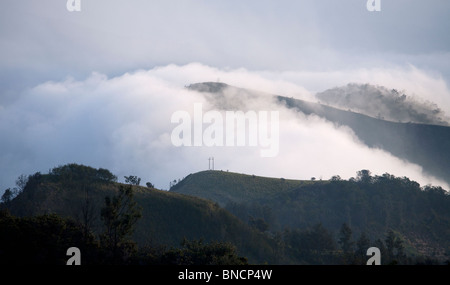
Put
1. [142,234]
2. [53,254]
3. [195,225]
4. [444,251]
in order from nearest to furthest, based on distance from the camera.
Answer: [53,254] < [142,234] < [195,225] < [444,251]

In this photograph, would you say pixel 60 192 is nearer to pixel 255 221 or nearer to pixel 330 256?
pixel 255 221

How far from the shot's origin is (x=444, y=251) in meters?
187

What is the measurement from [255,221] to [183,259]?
90856 mm

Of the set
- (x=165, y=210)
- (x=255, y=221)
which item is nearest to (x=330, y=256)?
(x=255, y=221)

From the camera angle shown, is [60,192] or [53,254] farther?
[60,192]

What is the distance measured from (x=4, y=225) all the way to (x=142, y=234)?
49.8m
